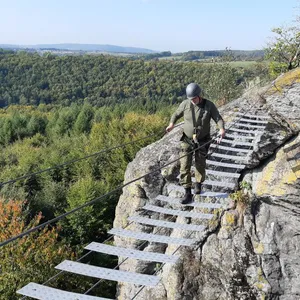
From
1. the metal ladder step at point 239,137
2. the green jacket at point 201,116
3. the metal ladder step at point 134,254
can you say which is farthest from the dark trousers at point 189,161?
the metal ladder step at point 239,137

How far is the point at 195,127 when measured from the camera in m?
6.28

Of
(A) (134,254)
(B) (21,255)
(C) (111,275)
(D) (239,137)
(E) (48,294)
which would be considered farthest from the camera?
(B) (21,255)

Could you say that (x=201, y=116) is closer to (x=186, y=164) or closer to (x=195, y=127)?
(x=195, y=127)

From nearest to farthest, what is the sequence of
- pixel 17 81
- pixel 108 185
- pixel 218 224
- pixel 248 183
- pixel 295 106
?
pixel 218 224, pixel 248 183, pixel 295 106, pixel 108 185, pixel 17 81

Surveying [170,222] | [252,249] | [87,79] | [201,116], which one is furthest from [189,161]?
[87,79]

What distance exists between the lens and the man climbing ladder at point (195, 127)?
6184mm

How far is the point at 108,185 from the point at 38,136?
18.7 m

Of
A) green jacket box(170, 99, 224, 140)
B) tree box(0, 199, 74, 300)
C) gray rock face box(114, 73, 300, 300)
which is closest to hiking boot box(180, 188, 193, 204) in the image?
gray rock face box(114, 73, 300, 300)

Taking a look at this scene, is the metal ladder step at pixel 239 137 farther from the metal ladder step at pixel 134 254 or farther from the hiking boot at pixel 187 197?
the metal ladder step at pixel 134 254

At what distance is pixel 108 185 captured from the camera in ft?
64.1

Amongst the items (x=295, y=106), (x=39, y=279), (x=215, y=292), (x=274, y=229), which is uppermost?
(x=295, y=106)

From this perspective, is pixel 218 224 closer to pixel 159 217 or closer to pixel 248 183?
pixel 248 183

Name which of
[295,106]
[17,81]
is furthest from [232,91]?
[17,81]

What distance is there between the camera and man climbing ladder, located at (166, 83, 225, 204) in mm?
6184
